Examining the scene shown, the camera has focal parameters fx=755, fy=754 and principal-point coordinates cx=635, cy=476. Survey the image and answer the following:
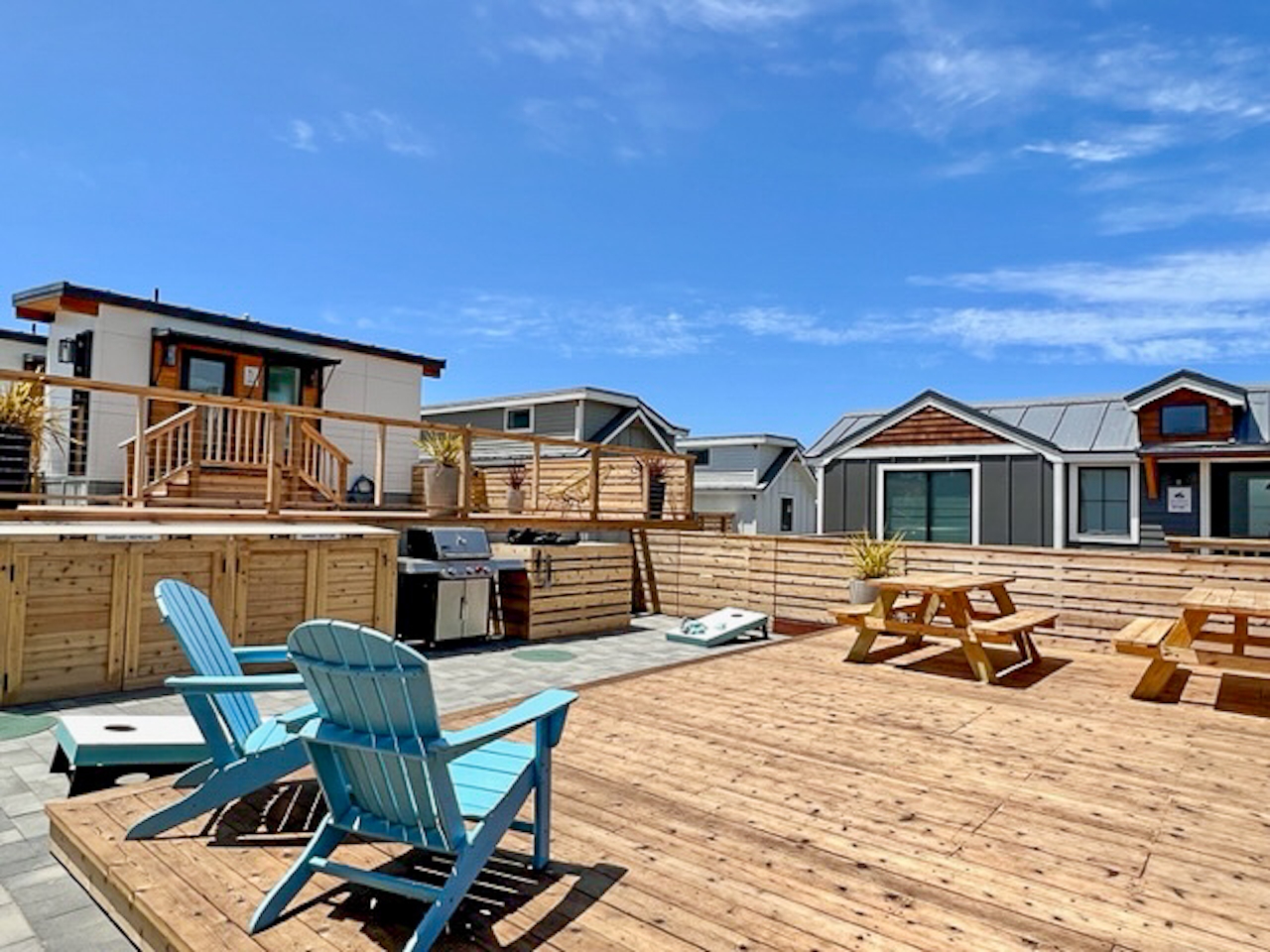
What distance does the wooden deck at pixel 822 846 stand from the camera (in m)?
2.15

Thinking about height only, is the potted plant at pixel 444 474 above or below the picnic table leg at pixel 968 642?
above

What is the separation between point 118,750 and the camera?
3348 mm

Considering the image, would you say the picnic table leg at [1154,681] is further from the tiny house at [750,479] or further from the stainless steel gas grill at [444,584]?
the tiny house at [750,479]

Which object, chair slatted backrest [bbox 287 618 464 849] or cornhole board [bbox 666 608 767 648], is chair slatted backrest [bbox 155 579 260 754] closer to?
chair slatted backrest [bbox 287 618 464 849]

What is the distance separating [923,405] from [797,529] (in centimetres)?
849

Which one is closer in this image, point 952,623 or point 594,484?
point 952,623

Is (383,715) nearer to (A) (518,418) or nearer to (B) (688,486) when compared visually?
(B) (688,486)

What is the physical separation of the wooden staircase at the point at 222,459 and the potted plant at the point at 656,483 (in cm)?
501

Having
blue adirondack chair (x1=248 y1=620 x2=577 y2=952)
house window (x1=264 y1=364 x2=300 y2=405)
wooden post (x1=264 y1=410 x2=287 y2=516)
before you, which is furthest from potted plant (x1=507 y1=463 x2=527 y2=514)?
blue adirondack chair (x1=248 y1=620 x2=577 y2=952)

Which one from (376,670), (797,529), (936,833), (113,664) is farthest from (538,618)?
(797,529)

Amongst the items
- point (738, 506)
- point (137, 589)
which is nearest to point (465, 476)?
point (137, 589)

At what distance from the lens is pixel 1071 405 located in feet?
56.1

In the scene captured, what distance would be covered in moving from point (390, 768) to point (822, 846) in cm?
159

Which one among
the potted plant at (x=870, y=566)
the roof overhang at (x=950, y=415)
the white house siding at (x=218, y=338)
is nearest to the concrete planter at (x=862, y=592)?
the potted plant at (x=870, y=566)
